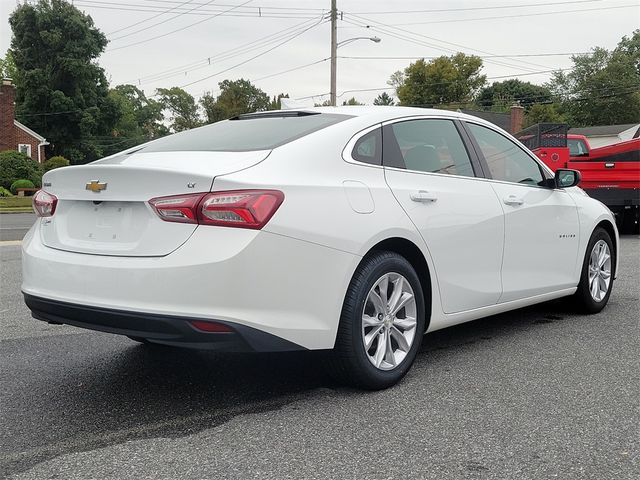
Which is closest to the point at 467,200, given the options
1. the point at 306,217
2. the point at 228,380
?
the point at 306,217

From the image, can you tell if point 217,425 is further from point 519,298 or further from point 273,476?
point 519,298

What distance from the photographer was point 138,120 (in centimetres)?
9981

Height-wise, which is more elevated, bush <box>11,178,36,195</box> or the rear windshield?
the rear windshield

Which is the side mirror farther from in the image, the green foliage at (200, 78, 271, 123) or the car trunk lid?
the green foliage at (200, 78, 271, 123)

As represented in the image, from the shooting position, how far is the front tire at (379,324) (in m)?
3.56

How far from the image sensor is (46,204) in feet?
12.4

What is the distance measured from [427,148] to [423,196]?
0.46 meters

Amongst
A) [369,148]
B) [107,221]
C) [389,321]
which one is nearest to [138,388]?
[107,221]

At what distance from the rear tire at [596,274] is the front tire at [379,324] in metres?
2.37

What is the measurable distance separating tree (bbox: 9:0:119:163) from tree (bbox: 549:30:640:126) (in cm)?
4404

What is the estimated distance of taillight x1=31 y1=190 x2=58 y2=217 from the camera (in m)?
3.75

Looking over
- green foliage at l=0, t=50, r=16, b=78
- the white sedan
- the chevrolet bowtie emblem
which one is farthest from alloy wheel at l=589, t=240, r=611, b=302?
green foliage at l=0, t=50, r=16, b=78

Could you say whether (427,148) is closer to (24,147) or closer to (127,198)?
(127,198)

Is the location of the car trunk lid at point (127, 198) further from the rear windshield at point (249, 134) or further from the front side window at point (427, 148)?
the front side window at point (427, 148)
